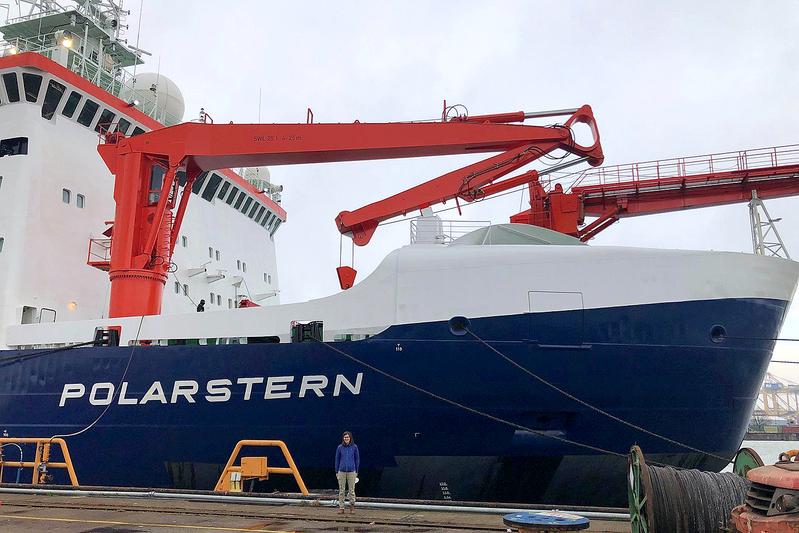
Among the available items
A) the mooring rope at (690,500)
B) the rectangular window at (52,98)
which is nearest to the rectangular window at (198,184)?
the rectangular window at (52,98)

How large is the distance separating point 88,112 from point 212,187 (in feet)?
11.5

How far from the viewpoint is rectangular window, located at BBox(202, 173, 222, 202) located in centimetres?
1712

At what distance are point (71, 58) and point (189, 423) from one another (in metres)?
12.6

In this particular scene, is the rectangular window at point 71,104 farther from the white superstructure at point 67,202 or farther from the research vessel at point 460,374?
the research vessel at point 460,374

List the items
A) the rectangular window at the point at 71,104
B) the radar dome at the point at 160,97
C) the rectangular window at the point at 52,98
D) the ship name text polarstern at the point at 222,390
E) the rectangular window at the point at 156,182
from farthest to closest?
1. the radar dome at the point at 160,97
2. the rectangular window at the point at 71,104
3. the rectangular window at the point at 52,98
4. the rectangular window at the point at 156,182
5. the ship name text polarstern at the point at 222,390

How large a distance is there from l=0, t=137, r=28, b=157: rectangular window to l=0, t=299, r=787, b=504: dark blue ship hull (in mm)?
8153

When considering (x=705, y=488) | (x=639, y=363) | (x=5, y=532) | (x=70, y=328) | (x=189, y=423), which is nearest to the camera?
(x=705, y=488)

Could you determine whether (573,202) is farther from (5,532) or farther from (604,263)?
(5,532)

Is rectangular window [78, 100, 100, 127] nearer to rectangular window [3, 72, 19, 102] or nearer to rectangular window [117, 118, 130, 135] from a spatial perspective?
rectangular window [117, 118, 130, 135]

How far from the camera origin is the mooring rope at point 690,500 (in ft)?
16.0

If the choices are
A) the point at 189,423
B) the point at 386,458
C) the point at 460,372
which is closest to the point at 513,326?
the point at 460,372

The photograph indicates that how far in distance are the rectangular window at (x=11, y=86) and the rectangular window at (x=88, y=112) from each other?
1.31 m

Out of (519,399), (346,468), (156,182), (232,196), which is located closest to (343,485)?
(346,468)

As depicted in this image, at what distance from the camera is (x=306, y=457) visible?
938 cm
